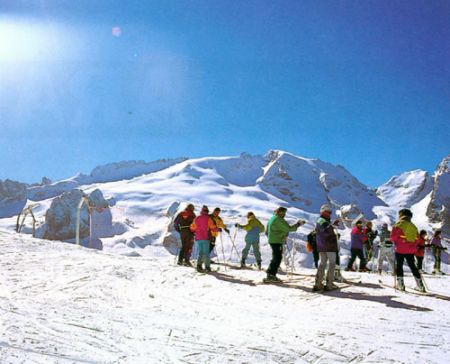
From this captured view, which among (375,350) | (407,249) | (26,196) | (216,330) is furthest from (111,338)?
(26,196)

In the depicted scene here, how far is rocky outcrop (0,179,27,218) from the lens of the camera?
527 ft

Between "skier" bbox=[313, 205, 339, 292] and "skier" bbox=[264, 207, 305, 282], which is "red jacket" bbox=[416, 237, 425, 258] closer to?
"skier" bbox=[264, 207, 305, 282]

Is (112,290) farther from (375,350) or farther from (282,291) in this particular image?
(375,350)

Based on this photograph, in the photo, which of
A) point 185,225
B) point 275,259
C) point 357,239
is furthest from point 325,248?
point 357,239

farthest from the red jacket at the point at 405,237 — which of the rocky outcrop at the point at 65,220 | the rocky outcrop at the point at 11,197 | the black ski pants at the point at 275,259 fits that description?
the rocky outcrop at the point at 11,197

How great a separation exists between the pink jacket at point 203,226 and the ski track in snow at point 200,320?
162cm

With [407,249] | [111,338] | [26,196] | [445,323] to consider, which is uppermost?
[26,196]

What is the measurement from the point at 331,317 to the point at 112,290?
416 cm

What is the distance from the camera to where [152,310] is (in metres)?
6.59

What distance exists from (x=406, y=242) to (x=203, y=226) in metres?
5.34

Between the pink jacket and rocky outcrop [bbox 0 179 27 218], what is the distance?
540 ft

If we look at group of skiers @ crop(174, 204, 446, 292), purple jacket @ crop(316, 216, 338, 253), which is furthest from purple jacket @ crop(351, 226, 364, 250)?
purple jacket @ crop(316, 216, 338, 253)

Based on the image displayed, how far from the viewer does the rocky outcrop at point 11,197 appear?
160625mm

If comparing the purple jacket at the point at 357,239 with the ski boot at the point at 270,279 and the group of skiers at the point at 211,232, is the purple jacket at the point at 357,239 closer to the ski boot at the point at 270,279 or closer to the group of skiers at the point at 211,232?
the group of skiers at the point at 211,232
